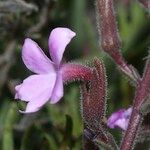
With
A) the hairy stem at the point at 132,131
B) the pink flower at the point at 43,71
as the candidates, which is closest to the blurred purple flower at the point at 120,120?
the hairy stem at the point at 132,131

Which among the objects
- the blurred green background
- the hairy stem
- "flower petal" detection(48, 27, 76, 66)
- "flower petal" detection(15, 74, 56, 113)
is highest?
"flower petal" detection(48, 27, 76, 66)

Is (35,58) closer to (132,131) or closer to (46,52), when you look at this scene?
(132,131)

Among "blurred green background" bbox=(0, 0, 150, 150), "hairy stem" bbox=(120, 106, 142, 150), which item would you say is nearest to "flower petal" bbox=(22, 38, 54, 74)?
"hairy stem" bbox=(120, 106, 142, 150)

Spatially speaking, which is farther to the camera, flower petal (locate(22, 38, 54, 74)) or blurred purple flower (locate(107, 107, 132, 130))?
blurred purple flower (locate(107, 107, 132, 130))

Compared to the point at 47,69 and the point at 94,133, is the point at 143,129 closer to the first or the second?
the point at 94,133

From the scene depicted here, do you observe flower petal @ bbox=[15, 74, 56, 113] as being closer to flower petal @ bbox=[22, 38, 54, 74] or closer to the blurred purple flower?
flower petal @ bbox=[22, 38, 54, 74]

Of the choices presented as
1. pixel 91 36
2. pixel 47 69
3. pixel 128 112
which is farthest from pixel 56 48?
pixel 91 36

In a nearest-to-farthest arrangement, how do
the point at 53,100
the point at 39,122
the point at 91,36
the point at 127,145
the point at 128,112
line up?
the point at 53,100 < the point at 127,145 < the point at 128,112 < the point at 39,122 < the point at 91,36
